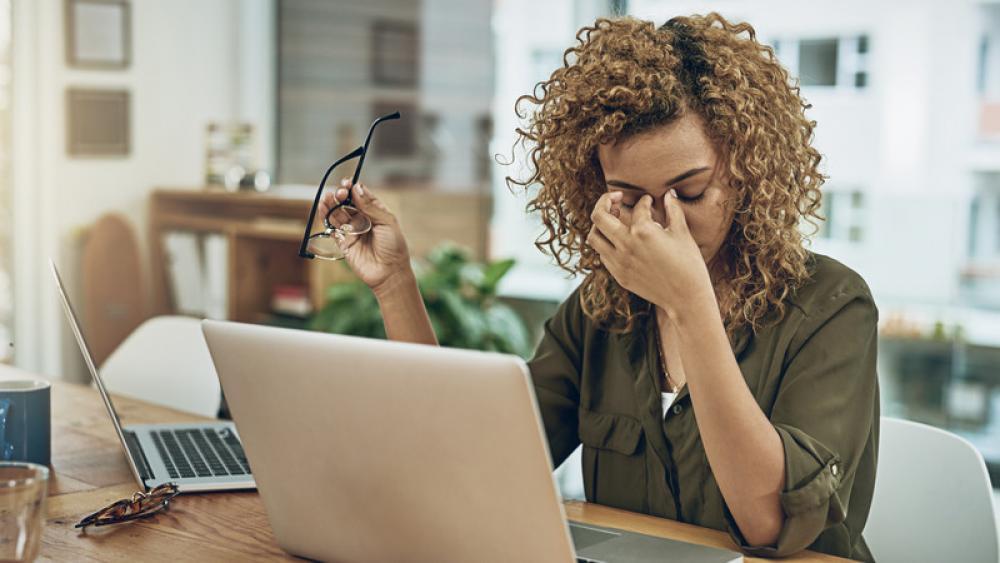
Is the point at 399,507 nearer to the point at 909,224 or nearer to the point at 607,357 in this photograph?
the point at 607,357

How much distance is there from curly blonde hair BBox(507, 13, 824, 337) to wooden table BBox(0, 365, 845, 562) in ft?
1.01

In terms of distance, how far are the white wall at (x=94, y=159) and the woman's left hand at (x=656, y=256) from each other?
3.23 meters

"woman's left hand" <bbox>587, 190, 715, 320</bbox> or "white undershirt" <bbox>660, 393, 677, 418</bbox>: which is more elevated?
"woman's left hand" <bbox>587, 190, 715, 320</bbox>

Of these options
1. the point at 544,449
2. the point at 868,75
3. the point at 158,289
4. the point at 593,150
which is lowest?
the point at 158,289

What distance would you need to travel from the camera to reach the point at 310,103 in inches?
180

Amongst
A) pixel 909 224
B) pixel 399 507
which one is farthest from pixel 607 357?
pixel 909 224

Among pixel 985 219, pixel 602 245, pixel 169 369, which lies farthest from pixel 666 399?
pixel 985 219

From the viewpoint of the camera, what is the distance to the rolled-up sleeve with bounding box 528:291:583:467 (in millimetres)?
1716

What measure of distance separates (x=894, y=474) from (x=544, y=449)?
0.80 meters

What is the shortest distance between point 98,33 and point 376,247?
9.47 feet

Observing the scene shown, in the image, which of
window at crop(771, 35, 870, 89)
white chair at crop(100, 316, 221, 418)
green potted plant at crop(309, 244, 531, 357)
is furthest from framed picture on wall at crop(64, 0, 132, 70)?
window at crop(771, 35, 870, 89)

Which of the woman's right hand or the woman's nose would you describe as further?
the woman's right hand

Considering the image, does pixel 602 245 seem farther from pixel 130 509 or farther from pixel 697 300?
pixel 130 509

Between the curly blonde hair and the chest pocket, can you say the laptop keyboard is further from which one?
the curly blonde hair
